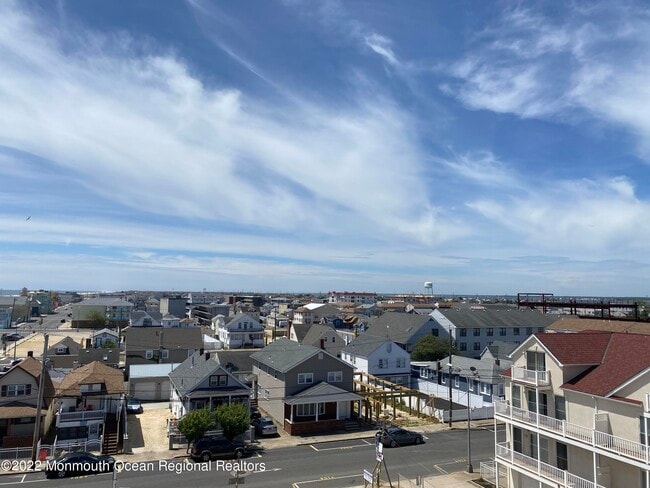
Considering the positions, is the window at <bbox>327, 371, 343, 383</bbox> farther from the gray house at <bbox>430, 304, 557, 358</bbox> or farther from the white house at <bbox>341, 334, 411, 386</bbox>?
the gray house at <bbox>430, 304, 557, 358</bbox>

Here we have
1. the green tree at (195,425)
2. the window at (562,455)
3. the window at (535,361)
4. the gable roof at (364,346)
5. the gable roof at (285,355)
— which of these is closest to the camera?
the window at (562,455)

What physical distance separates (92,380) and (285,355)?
1854cm

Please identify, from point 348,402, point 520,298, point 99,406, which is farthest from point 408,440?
point 520,298

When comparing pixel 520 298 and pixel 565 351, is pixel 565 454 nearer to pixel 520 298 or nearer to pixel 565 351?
→ pixel 565 351

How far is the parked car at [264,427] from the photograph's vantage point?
41.8m

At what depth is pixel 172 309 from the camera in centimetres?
16862

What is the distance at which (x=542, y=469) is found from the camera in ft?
86.9

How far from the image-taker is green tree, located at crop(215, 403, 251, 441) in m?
37.0

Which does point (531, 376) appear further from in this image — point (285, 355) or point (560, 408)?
point (285, 355)

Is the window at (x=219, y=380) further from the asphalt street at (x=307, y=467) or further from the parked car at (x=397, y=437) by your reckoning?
the parked car at (x=397, y=437)

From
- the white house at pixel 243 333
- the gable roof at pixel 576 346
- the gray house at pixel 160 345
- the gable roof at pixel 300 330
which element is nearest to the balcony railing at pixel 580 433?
the gable roof at pixel 576 346

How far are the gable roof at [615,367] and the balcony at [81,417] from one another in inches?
1426

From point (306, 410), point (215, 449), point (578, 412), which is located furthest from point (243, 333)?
point (578, 412)

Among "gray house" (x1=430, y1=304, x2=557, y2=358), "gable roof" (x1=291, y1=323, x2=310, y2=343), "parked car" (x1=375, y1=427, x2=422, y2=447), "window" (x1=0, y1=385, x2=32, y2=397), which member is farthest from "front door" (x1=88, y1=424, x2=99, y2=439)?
"gray house" (x1=430, y1=304, x2=557, y2=358)
